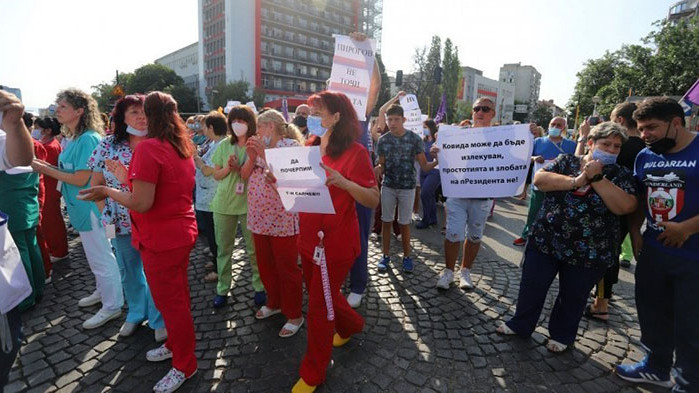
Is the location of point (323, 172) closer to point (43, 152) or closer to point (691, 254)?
point (691, 254)

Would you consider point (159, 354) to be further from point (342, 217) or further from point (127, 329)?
point (342, 217)

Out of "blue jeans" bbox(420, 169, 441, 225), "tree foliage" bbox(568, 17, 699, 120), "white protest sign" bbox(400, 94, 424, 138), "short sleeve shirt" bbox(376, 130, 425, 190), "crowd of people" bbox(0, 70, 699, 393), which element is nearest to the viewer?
"crowd of people" bbox(0, 70, 699, 393)

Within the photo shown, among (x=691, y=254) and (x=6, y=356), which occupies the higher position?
(x=691, y=254)

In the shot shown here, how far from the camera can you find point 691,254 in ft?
7.68

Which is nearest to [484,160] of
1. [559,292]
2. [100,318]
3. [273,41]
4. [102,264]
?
[559,292]

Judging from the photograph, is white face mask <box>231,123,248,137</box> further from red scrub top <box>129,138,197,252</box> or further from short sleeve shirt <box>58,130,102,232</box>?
short sleeve shirt <box>58,130,102,232</box>

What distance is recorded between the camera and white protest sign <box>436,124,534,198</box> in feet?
11.8

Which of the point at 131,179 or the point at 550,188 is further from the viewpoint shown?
the point at 550,188

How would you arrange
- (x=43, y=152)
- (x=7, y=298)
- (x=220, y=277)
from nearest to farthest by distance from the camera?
(x=7, y=298) → (x=220, y=277) → (x=43, y=152)

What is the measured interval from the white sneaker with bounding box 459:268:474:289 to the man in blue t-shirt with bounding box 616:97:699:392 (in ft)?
5.86

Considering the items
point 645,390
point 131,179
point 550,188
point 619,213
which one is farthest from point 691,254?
point 131,179

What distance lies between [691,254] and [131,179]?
148 inches

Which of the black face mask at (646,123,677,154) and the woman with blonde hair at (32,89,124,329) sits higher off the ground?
the black face mask at (646,123,677,154)

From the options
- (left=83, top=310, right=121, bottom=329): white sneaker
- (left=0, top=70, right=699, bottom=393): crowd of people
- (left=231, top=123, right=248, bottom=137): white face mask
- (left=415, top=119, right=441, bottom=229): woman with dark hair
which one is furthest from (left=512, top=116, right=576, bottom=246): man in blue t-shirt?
(left=83, top=310, right=121, bottom=329): white sneaker
